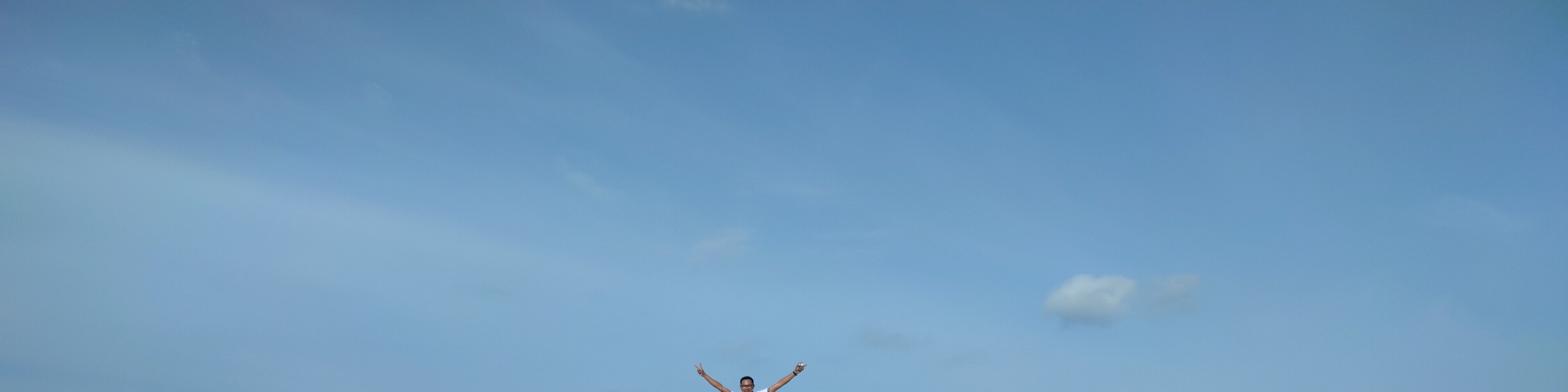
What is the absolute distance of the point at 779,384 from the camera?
4234 centimetres

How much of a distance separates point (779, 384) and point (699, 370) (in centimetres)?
434

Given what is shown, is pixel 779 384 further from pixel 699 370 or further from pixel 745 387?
pixel 699 370

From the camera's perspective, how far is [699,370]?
45.2 m

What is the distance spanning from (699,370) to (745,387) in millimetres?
2931

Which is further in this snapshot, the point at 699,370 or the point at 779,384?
the point at 699,370

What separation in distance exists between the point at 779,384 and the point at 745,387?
59.2 inches

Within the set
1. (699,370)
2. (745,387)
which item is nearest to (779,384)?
(745,387)
